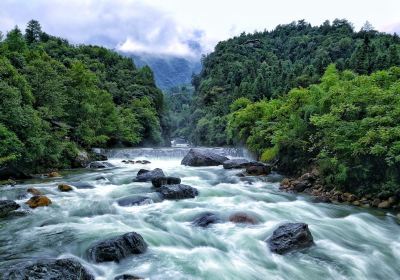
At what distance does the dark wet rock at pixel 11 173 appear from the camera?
1999cm

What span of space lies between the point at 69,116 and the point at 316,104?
2327 centimetres

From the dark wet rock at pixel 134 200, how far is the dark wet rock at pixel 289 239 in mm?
6107

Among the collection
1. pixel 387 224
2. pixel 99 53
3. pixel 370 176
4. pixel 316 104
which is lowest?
pixel 387 224

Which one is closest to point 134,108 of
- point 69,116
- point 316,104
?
point 69,116

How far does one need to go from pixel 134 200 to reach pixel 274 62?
87656 mm

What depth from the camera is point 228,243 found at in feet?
36.8

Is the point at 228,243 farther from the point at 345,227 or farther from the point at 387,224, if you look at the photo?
the point at 387,224

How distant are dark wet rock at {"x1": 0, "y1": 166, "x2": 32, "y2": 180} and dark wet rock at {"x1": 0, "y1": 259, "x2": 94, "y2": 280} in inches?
553

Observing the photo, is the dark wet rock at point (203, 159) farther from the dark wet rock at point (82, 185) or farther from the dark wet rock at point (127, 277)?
the dark wet rock at point (127, 277)

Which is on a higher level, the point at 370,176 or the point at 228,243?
the point at 370,176

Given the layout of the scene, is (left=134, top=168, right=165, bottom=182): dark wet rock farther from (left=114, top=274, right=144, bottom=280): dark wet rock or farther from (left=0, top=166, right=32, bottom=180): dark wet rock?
(left=114, top=274, right=144, bottom=280): dark wet rock

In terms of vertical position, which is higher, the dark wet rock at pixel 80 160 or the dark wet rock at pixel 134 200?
the dark wet rock at pixel 80 160

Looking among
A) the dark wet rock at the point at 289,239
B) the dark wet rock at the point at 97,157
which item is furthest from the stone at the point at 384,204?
the dark wet rock at the point at 97,157

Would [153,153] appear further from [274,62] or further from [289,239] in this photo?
[274,62]
